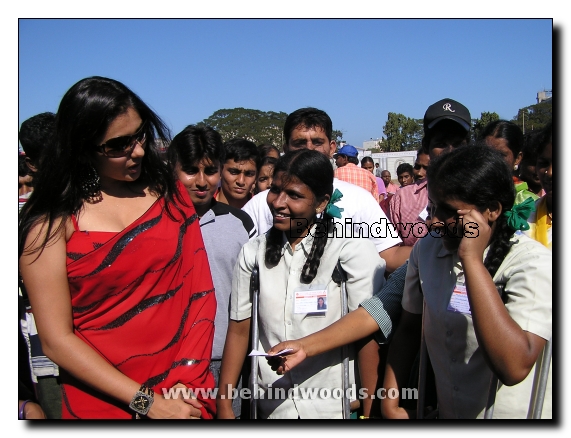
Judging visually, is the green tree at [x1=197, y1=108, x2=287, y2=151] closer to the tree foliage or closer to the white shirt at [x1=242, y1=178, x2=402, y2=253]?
the tree foliage

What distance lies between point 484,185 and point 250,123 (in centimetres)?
7199

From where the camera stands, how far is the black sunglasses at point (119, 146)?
6.42ft

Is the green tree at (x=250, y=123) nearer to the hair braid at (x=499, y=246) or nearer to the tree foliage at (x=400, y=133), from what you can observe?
the tree foliage at (x=400, y=133)

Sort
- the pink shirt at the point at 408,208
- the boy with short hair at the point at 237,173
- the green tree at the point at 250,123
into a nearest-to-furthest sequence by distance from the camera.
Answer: the pink shirt at the point at 408,208
the boy with short hair at the point at 237,173
the green tree at the point at 250,123

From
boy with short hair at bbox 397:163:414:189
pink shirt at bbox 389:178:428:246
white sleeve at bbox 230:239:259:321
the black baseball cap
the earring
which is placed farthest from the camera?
boy with short hair at bbox 397:163:414:189

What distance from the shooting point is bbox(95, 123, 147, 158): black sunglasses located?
1956mm

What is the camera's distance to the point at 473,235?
1.79m

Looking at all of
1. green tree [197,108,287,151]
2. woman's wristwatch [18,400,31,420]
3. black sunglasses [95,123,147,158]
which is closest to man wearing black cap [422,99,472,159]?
black sunglasses [95,123,147,158]

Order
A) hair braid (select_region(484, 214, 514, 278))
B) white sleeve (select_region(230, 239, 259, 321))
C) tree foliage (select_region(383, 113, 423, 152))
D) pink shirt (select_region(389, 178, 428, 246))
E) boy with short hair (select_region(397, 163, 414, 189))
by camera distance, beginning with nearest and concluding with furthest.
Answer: hair braid (select_region(484, 214, 514, 278))
white sleeve (select_region(230, 239, 259, 321))
pink shirt (select_region(389, 178, 428, 246))
boy with short hair (select_region(397, 163, 414, 189))
tree foliage (select_region(383, 113, 423, 152))

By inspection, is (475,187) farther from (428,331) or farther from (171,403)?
(171,403)

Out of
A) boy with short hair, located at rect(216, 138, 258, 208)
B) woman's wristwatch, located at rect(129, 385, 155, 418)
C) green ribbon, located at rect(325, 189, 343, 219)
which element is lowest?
woman's wristwatch, located at rect(129, 385, 155, 418)

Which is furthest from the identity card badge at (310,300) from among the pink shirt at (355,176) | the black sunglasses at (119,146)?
the pink shirt at (355,176)

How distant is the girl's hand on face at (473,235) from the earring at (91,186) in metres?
1.46

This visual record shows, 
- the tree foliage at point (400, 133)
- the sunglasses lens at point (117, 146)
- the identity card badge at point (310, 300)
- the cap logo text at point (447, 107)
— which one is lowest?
the identity card badge at point (310, 300)
